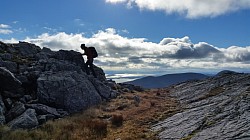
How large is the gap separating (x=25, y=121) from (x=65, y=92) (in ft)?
20.3

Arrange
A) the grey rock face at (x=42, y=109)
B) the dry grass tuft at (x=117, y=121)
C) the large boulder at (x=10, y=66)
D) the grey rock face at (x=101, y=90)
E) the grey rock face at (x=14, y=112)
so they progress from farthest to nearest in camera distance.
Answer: the grey rock face at (x=101, y=90), the large boulder at (x=10, y=66), the grey rock face at (x=42, y=109), the dry grass tuft at (x=117, y=121), the grey rock face at (x=14, y=112)

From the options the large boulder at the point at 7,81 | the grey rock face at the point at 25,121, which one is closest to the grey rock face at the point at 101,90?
the large boulder at the point at 7,81

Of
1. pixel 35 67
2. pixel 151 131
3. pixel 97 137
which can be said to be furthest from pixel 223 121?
pixel 35 67

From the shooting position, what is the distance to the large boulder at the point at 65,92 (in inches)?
888

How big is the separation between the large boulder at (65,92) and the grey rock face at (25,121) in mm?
3920

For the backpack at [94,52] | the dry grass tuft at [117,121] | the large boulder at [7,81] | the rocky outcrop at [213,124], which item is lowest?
the dry grass tuft at [117,121]

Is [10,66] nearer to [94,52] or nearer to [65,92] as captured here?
[65,92]

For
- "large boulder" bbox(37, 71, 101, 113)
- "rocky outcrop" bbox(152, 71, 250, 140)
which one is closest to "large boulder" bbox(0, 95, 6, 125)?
"large boulder" bbox(37, 71, 101, 113)

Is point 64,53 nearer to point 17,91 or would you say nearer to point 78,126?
point 17,91

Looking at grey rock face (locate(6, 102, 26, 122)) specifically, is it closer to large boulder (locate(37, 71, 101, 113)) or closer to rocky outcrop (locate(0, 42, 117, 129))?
rocky outcrop (locate(0, 42, 117, 129))

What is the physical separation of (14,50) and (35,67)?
13.3m

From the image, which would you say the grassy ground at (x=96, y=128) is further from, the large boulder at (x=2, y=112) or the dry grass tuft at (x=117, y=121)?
the large boulder at (x=2, y=112)

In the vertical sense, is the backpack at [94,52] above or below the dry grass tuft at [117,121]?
above

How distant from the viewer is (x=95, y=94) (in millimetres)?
26453
